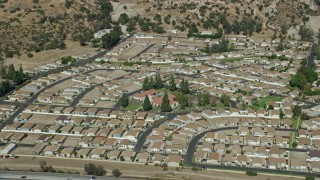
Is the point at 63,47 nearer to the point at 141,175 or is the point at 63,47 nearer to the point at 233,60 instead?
the point at 233,60

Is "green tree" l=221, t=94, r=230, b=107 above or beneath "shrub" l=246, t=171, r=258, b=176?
above

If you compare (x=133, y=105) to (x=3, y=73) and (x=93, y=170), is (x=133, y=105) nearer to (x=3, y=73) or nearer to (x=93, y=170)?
(x=93, y=170)

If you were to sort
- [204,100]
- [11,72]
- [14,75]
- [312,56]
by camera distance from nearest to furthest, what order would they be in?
[204,100]
[14,75]
[11,72]
[312,56]

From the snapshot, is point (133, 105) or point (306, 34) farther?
point (306, 34)

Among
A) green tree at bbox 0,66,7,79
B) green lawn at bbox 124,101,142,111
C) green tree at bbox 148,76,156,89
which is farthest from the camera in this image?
green tree at bbox 0,66,7,79

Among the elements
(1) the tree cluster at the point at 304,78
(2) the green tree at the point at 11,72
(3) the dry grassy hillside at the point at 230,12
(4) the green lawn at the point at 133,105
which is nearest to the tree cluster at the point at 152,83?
(4) the green lawn at the point at 133,105

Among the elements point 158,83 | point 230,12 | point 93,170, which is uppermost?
point 230,12

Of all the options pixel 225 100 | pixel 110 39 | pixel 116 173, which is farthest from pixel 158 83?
pixel 110 39

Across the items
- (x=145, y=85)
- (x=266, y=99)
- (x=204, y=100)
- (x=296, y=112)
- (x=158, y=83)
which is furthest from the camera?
(x=158, y=83)

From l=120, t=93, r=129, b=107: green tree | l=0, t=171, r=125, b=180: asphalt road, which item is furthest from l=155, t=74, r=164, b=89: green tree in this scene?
l=0, t=171, r=125, b=180: asphalt road

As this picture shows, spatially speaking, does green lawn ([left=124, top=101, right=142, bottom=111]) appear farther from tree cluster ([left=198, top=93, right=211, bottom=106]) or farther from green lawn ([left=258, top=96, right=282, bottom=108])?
green lawn ([left=258, top=96, right=282, bottom=108])

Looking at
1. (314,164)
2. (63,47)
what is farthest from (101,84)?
(314,164)
